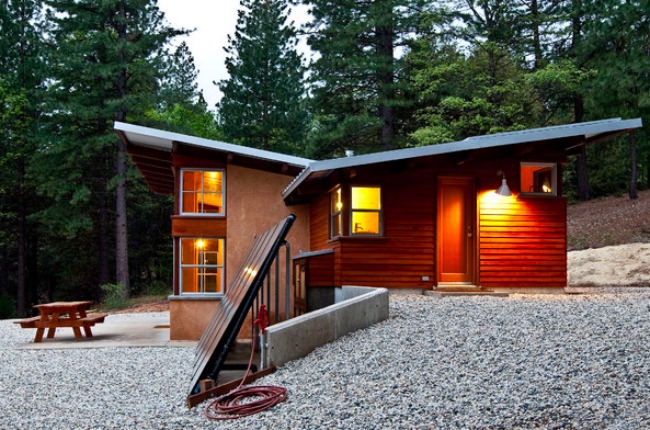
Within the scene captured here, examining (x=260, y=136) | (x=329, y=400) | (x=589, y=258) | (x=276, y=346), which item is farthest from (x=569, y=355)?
(x=260, y=136)

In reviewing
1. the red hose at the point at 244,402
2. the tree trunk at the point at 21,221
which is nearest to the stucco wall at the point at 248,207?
the red hose at the point at 244,402

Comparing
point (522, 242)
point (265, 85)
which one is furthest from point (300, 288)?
point (265, 85)

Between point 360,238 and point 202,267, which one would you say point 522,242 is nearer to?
point 360,238

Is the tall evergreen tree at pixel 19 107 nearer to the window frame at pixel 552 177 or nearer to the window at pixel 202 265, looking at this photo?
the window at pixel 202 265

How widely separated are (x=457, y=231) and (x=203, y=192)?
5016 millimetres

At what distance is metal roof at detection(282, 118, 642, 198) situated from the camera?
35.6 feet

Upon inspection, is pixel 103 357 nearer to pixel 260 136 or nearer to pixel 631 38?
pixel 260 136

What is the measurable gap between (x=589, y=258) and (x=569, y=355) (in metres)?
13.3

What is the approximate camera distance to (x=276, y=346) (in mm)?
6621

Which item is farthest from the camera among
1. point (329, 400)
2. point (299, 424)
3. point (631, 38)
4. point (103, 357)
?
point (631, 38)

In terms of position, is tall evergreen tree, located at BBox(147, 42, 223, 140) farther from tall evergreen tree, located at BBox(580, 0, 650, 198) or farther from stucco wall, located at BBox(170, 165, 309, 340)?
tall evergreen tree, located at BBox(580, 0, 650, 198)

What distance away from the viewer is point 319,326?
7219mm

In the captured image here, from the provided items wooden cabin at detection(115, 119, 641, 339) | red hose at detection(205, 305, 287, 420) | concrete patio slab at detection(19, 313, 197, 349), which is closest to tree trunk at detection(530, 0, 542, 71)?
wooden cabin at detection(115, 119, 641, 339)

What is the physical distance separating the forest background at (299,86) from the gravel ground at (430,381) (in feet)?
47.7
